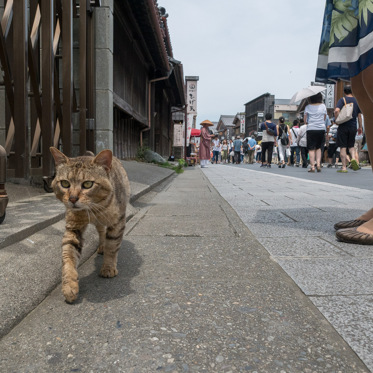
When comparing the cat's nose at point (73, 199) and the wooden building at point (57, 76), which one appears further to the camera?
the wooden building at point (57, 76)

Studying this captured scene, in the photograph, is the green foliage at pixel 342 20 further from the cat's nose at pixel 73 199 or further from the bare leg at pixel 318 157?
the bare leg at pixel 318 157

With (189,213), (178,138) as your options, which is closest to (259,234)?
(189,213)

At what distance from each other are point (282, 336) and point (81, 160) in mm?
1260

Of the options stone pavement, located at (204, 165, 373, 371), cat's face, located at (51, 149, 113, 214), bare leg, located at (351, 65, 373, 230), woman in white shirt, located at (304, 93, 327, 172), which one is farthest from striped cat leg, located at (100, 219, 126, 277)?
woman in white shirt, located at (304, 93, 327, 172)

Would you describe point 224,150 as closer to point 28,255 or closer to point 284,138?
point 284,138

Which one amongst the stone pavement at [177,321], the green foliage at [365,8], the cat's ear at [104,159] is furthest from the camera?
the green foliage at [365,8]

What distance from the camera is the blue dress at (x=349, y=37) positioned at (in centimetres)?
219

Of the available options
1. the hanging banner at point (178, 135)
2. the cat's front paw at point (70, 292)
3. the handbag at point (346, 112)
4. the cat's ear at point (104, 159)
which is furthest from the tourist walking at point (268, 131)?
the cat's front paw at point (70, 292)

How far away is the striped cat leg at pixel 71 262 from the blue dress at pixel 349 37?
1.97 metres

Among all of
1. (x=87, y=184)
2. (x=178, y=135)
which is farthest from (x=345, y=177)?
(x=178, y=135)

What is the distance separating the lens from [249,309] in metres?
1.44

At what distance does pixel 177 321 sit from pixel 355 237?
1.50 metres

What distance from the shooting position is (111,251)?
6.12ft

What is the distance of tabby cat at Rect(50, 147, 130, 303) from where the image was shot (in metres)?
1.71
